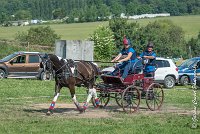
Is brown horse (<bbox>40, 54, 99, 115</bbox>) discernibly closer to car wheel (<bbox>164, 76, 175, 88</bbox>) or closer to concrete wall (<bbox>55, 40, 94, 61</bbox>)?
concrete wall (<bbox>55, 40, 94, 61</bbox>)

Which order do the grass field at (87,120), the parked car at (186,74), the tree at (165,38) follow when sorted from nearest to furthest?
the grass field at (87,120)
the parked car at (186,74)
the tree at (165,38)

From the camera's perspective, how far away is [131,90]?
17.6m

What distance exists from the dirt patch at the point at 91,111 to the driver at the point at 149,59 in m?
1.23

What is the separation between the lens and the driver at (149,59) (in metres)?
18.2

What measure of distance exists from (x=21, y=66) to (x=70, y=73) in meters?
17.3

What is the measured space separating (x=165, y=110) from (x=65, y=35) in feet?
248

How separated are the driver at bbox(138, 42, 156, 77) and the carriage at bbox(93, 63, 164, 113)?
103mm

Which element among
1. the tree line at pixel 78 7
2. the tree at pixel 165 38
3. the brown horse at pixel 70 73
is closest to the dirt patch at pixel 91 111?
the brown horse at pixel 70 73

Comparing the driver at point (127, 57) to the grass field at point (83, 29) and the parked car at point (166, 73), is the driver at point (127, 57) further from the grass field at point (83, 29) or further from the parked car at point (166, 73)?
the grass field at point (83, 29)

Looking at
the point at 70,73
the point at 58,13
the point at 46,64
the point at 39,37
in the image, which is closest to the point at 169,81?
the point at 70,73

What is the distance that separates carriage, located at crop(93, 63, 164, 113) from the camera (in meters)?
17.5

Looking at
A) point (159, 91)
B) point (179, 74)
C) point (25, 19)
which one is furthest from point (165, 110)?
point (25, 19)

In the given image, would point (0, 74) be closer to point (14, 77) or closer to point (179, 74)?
point (14, 77)

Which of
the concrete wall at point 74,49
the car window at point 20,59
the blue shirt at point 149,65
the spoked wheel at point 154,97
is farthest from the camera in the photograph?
the car window at point 20,59
